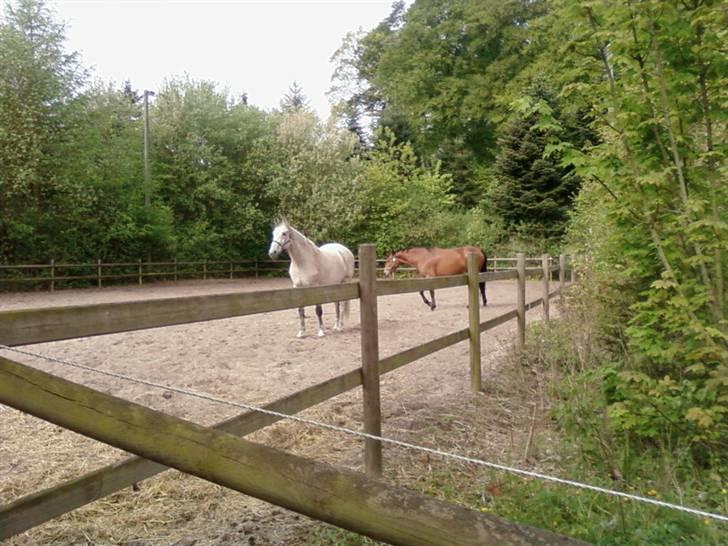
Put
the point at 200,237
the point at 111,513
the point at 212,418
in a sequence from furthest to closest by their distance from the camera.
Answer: the point at 200,237, the point at 212,418, the point at 111,513

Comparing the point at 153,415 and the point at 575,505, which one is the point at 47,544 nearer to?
the point at 153,415

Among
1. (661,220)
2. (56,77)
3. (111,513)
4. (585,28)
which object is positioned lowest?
(111,513)

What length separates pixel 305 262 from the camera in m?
8.56

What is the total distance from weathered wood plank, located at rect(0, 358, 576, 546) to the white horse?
6.81 meters

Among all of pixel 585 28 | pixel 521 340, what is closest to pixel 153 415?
pixel 585 28

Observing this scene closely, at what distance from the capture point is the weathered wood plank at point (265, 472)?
777 mm

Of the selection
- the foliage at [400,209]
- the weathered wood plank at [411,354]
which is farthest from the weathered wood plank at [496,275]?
the foliage at [400,209]

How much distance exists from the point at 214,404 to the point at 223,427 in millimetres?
2472

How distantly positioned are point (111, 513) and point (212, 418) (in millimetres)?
1474

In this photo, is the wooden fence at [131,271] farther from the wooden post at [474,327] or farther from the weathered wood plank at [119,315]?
the weathered wood plank at [119,315]

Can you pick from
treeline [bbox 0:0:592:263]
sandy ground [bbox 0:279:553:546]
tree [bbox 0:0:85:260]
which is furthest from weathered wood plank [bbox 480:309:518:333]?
tree [bbox 0:0:85:260]

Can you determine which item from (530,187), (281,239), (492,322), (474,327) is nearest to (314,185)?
(530,187)

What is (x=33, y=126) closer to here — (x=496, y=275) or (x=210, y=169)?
(x=210, y=169)

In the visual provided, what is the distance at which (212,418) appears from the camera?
13.3 feet
